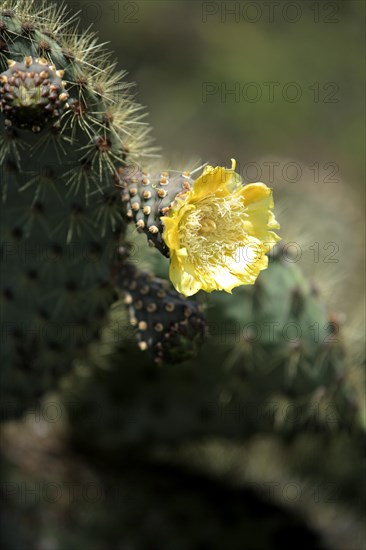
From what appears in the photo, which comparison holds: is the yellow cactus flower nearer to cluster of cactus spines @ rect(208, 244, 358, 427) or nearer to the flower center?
the flower center

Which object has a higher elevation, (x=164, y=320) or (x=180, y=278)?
(x=180, y=278)

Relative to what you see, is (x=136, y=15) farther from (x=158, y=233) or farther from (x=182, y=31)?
(x=158, y=233)

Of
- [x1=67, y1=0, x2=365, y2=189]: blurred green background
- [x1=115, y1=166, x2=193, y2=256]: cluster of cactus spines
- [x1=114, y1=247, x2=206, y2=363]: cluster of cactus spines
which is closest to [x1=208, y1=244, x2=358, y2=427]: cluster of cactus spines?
[x1=114, y1=247, x2=206, y2=363]: cluster of cactus spines

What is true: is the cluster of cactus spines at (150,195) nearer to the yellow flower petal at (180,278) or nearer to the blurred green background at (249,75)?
the yellow flower petal at (180,278)

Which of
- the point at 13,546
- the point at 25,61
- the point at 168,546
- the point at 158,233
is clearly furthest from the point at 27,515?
the point at 25,61

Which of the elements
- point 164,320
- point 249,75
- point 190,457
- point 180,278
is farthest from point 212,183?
point 249,75

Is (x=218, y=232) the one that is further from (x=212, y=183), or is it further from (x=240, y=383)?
(x=240, y=383)

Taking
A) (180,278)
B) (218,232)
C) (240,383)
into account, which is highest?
(218,232)

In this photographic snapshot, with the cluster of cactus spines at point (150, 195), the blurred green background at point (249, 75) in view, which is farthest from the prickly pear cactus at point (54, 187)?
the blurred green background at point (249, 75)
